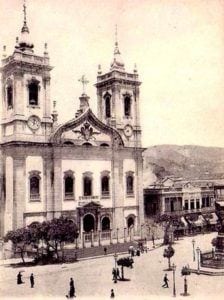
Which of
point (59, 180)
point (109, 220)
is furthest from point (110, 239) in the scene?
point (59, 180)

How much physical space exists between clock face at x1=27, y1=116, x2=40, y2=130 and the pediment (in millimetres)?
1253

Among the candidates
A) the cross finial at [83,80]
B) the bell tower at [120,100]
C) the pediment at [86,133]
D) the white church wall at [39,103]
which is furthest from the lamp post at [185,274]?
the bell tower at [120,100]

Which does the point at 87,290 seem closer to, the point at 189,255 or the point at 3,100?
the point at 189,255

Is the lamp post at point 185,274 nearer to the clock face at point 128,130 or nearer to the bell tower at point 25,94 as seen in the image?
the bell tower at point 25,94

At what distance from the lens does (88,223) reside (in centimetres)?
3594

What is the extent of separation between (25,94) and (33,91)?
759mm

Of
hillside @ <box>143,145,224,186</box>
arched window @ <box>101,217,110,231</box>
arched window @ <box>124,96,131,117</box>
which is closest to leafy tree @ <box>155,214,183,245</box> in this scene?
arched window @ <box>101,217,110,231</box>

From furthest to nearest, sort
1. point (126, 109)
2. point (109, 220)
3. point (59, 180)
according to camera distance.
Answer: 1. point (126, 109)
2. point (109, 220)
3. point (59, 180)

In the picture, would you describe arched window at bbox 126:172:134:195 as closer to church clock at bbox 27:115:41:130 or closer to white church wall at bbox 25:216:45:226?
white church wall at bbox 25:216:45:226

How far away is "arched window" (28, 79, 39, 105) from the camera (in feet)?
112

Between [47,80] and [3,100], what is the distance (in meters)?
3.26

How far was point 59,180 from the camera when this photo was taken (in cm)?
3444

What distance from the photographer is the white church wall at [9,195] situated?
32.5m

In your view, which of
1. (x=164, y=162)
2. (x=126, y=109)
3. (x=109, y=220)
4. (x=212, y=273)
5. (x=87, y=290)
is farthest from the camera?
(x=164, y=162)
